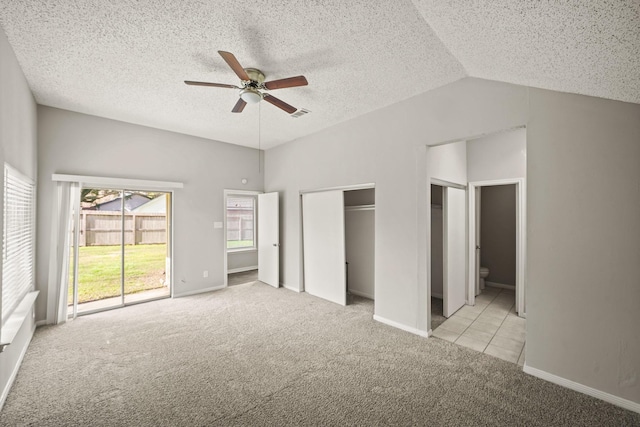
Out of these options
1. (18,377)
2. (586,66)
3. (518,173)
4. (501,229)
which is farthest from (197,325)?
(501,229)

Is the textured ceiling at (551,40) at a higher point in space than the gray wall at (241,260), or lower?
higher

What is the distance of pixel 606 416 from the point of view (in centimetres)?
188

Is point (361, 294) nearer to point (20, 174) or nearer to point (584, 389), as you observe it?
point (584, 389)

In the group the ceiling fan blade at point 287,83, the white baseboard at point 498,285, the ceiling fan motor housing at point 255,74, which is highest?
the ceiling fan motor housing at point 255,74

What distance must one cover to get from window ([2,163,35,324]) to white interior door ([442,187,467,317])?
458 centimetres

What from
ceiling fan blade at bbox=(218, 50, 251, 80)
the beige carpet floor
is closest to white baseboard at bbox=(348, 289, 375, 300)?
the beige carpet floor

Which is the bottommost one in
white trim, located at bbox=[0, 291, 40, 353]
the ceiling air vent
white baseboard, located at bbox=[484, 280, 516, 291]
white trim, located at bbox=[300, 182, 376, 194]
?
white baseboard, located at bbox=[484, 280, 516, 291]

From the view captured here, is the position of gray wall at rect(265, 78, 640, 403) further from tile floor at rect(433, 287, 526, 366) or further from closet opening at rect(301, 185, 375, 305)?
closet opening at rect(301, 185, 375, 305)

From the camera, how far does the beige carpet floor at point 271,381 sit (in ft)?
6.23

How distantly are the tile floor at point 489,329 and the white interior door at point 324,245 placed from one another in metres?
1.58

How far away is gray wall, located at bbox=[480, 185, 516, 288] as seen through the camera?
5160 mm

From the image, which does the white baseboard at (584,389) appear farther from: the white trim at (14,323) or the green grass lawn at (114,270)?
the green grass lawn at (114,270)

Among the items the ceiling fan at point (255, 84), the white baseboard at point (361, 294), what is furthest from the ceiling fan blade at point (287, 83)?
the white baseboard at point (361, 294)

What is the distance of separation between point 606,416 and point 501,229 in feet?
13.0
